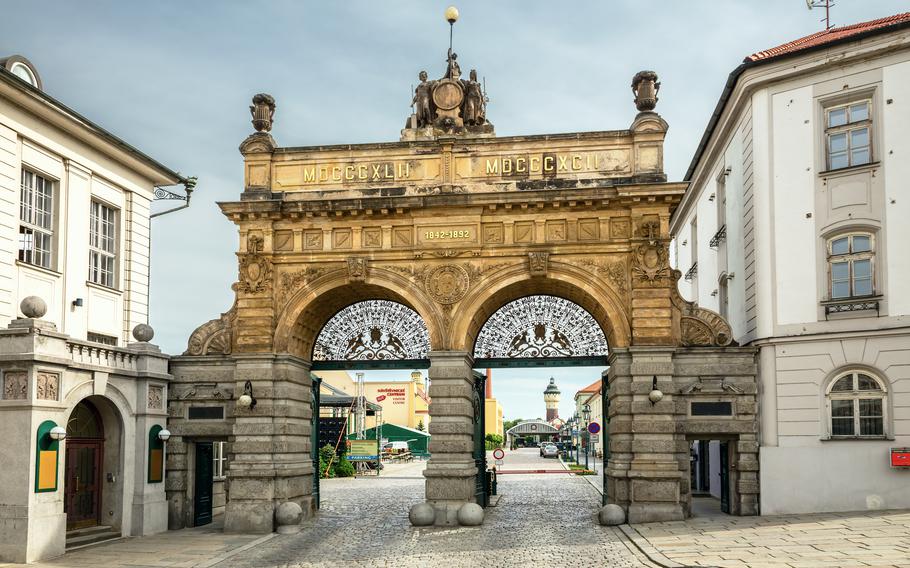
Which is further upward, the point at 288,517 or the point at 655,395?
the point at 655,395

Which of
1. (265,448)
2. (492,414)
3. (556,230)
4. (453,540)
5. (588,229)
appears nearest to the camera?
(453,540)

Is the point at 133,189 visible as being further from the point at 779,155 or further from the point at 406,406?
the point at 406,406

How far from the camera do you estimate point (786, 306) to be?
65.3 ft

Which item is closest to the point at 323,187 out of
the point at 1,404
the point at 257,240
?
the point at 257,240

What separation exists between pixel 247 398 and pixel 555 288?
7.34 metres

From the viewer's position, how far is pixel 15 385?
16.4 meters

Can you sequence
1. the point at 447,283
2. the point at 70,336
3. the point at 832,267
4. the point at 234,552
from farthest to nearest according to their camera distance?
the point at 447,283
the point at 832,267
the point at 70,336
the point at 234,552

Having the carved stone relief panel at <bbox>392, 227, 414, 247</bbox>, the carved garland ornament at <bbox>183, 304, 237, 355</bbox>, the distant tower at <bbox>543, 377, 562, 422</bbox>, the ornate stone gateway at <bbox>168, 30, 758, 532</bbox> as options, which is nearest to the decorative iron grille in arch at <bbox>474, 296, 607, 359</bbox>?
the ornate stone gateway at <bbox>168, 30, 758, 532</bbox>

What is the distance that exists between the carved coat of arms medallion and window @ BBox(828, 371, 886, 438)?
8086mm

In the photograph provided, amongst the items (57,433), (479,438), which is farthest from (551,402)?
(57,433)

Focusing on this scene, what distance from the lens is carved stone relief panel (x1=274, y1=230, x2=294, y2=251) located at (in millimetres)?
21219

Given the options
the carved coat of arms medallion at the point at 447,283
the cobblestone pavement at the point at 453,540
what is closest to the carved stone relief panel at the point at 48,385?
the cobblestone pavement at the point at 453,540

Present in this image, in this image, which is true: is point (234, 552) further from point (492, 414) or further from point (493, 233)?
point (492, 414)

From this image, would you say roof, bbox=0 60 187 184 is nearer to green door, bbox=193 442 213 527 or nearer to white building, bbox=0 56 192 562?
white building, bbox=0 56 192 562
